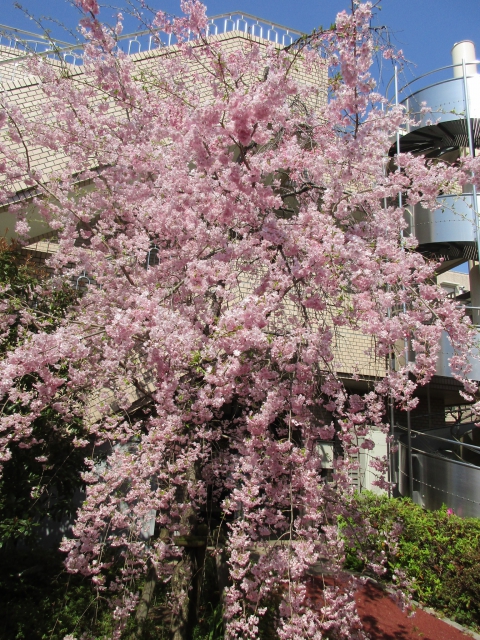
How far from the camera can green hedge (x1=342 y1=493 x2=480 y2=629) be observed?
6168mm

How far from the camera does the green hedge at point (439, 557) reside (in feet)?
20.2

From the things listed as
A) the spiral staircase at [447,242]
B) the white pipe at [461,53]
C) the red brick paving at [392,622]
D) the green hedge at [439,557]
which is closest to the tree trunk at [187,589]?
the red brick paving at [392,622]

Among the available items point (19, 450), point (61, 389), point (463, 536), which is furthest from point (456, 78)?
point (19, 450)

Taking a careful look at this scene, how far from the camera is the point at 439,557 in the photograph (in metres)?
6.65

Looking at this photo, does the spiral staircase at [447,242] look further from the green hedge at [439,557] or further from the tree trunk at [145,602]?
the tree trunk at [145,602]

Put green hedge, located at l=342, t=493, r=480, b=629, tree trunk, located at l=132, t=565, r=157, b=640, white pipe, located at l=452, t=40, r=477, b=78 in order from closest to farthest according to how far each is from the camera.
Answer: tree trunk, located at l=132, t=565, r=157, b=640, green hedge, located at l=342, t=493, r=480, b=629, white pipe, located at l=452, t=40, r=477, b=78

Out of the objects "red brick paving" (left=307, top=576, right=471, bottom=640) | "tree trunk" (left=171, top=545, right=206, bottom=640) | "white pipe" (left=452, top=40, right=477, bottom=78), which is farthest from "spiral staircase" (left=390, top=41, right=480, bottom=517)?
"tree trunk" (left=171, top=545, right=206, bottom=640)

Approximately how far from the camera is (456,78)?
9734 millimetres

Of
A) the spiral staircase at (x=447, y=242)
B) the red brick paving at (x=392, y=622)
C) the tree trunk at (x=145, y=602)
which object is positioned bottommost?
the red brick paving at (x=392, y=622)

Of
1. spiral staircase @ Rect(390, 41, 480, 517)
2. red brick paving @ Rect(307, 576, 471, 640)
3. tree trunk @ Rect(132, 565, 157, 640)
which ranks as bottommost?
red brick paving @ Rect(307, 576, 471, 640)

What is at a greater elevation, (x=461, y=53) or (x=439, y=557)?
(x=461, y=53)

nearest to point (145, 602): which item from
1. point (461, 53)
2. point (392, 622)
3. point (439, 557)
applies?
point (392, 622)

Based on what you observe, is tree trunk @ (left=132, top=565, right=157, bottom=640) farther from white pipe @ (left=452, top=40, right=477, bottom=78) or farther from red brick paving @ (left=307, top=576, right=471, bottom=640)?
white pipe @ (left=452, top=40, right=477, bottom=78)

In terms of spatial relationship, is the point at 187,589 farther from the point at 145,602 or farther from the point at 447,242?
the point at 447,242
